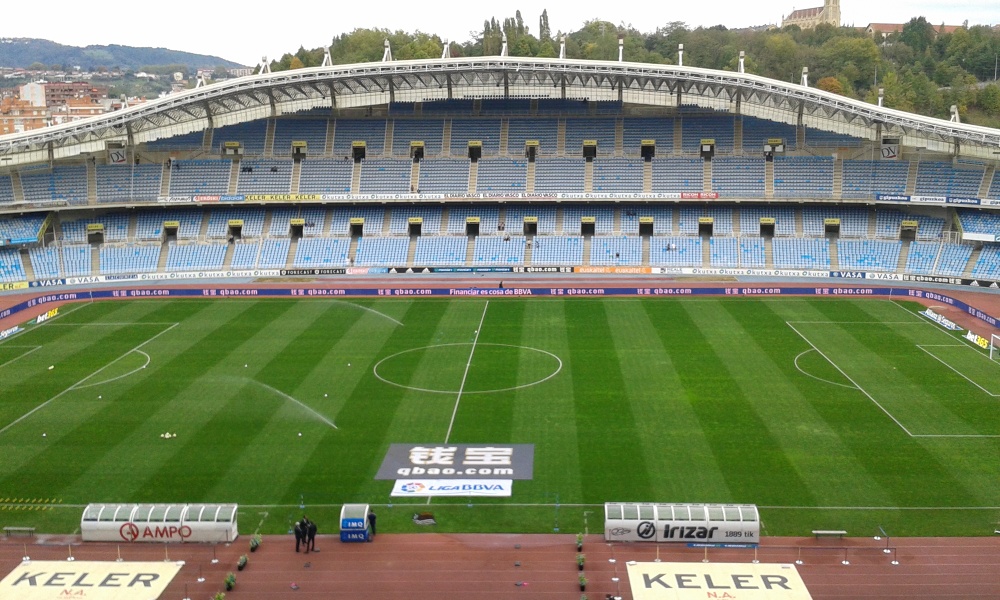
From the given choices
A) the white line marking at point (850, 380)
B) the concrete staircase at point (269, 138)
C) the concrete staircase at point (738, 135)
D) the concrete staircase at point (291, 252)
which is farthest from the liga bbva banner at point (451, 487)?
the concrete staircase at point (269, 138)

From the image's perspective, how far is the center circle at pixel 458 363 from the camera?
141 feet

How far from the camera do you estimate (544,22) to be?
16188cm

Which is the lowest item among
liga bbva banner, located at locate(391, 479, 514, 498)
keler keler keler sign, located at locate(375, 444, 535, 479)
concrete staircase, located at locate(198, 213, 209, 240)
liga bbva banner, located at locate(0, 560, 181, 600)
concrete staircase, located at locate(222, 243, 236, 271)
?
liga bbva banner, located at locate(0, 560, 181, 600)

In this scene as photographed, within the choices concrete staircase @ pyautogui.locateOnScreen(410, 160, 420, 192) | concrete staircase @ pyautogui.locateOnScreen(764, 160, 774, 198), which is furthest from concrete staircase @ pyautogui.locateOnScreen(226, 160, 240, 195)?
concrete staircase @ pyautogui.locateOnScreen(764, 160, 774, 198)

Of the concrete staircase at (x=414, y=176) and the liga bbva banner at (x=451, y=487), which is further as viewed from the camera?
the concrete staircase at (x=414, y=176)

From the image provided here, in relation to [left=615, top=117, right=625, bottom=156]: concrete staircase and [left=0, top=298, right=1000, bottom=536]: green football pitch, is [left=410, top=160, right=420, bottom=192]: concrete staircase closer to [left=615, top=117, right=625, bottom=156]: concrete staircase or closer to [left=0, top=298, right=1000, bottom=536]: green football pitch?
[left=615, top=117, right=625, bottom=156]: concrete staircase

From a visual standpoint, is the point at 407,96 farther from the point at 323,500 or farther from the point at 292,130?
the point at 323,500

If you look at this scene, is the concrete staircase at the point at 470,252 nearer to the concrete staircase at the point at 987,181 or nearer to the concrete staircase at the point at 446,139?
the concrete staircase at the point at 446,139

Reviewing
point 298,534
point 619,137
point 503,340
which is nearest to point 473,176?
point 619,137

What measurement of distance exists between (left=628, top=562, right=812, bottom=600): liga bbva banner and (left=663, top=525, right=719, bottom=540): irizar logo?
1493 mm

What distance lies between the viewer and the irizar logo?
28500mm

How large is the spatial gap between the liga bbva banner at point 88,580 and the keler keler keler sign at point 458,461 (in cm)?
867

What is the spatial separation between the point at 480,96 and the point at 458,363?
34.7m

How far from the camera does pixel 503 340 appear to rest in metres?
51.8
